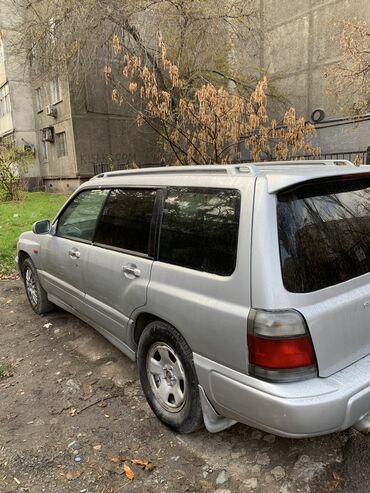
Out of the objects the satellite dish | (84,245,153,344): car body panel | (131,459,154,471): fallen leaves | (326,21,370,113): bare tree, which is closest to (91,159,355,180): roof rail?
(84,245,153,344): car body panel

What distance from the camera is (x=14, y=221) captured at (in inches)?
415

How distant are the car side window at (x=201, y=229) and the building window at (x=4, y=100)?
21.7 metres

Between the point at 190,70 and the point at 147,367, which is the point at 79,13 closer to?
the point at 190,70

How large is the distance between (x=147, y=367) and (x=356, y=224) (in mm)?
1642

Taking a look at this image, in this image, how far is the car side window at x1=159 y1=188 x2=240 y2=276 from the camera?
2186 millimetres

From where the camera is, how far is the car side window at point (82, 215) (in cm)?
353

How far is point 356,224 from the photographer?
2305mm

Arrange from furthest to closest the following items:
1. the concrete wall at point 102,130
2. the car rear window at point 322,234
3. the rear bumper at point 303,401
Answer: the concrete wall at point 102,130 < the car rear window at point 322,234 < the rear bumper at point 303,401

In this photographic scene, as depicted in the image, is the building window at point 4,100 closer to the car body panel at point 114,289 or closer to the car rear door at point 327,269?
the car body panel at point 114,289

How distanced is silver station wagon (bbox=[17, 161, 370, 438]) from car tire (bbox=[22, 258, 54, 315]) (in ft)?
6.60

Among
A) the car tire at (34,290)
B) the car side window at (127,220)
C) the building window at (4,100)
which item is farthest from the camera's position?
the building window at (4,100)

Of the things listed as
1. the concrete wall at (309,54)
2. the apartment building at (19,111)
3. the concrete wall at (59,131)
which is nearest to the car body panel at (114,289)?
the concrete wall at (309,54)

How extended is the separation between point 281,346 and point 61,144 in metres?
18.5

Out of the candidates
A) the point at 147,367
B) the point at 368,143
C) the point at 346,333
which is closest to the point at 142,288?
the point at 147,367
